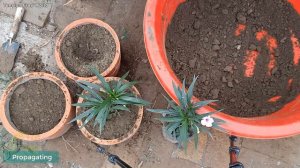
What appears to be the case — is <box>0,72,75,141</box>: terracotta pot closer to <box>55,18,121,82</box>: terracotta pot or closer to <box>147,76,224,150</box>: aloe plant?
<box>55,18,121,82</box>: terracotta pot

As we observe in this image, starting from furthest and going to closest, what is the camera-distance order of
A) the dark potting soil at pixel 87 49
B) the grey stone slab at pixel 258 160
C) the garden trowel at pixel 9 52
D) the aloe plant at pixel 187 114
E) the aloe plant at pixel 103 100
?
the garden trowel at pixel 9 52 < the grey stone slab at pixel 258 160 < the dark potting soil at pixel 87 49 < the aloe plant at pixel 103 100 < the aloe plant at pixel 187 114

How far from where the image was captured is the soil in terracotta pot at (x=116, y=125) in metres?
2.41

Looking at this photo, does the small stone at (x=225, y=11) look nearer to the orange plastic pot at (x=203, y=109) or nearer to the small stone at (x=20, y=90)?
the orange plastic pot at (x=203, y=109)

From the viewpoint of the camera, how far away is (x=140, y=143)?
2.66m

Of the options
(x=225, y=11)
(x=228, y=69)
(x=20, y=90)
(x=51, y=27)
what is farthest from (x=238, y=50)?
(x=20, y=90)

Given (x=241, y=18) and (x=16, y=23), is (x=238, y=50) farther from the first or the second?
(x=16, y=23)

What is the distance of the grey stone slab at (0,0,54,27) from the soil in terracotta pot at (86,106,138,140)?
3.07 feet

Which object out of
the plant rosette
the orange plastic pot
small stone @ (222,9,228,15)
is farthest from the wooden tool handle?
small stone @ (222,9,228,15)

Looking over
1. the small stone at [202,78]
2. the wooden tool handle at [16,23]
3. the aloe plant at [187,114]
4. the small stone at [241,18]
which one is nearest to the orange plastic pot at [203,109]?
the aloe plant at [187,114]

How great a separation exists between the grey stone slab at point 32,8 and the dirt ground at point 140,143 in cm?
6

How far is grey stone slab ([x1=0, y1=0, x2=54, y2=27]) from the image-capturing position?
281 centimetres

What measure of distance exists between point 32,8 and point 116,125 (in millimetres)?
1139

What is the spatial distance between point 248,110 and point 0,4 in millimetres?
1954

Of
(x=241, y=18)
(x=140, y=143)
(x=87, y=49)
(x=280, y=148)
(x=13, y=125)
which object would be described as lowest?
(x=13, y=125)
